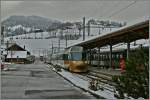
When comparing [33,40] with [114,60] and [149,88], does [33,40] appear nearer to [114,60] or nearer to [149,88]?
[114,60]

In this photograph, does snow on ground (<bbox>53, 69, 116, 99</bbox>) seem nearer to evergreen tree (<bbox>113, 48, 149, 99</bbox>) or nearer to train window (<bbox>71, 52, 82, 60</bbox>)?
evergreen tree (<bbox>113, 48, 149, 99</bbox>)

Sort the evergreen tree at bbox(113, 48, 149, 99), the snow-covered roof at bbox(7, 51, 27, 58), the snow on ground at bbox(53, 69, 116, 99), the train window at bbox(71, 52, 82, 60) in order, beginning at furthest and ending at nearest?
the snow-covered roof at bbox(7, 51, 27, 58)
the train window at bbox(71, 52, 82, 60)
the snow on ground at bbox(53, 69, 116, 99)
the evergreen tree at bbox(113, 48, 149, 99)

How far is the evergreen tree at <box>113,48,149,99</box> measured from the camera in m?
13.6

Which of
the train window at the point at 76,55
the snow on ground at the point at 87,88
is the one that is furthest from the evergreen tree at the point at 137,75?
the train window at the point at 76,55

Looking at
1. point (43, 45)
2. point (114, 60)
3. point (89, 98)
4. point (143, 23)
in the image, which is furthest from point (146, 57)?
point (43, 45)

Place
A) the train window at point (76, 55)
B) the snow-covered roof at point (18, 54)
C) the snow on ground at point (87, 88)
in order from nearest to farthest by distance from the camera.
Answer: the snow on ground at point (87, 88)
the train window at point (76, 55)
the snow-covered roof at point (18, 54)

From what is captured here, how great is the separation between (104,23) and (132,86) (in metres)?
48.8

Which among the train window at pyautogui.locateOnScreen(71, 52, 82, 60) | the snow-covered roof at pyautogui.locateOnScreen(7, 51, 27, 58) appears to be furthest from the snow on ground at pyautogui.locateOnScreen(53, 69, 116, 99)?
the snow-covered roof at pyautogui.locateOnScreen(7, 51, 27, 58)

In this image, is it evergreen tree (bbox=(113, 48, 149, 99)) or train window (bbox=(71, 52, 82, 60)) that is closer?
evergreen tree (bbox=(113, 48, 149, 99))

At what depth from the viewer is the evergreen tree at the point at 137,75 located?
13568 millimetres

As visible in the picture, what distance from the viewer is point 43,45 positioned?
138m

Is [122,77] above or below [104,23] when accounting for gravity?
below

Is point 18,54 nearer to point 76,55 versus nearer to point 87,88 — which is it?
point 76,55

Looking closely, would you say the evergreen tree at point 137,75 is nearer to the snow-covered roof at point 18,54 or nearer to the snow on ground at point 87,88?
the snow on ground at point 87,88
